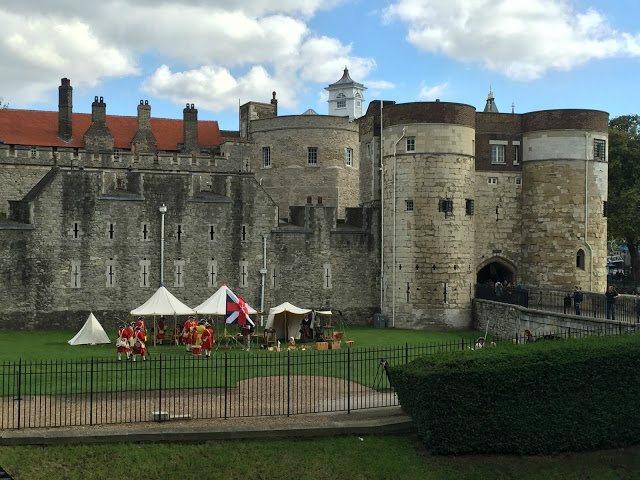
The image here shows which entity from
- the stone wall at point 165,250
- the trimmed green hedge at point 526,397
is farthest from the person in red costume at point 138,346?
the trimmed green hedge at point 526,397

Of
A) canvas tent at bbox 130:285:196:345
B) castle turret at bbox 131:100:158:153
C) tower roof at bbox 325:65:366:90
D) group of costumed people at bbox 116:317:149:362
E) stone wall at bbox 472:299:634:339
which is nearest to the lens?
group of costumed people at bbox 116:317:149:362

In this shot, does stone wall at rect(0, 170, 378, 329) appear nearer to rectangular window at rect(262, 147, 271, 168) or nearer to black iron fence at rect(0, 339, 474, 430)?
black iron fence at rect(0, 339, 474, 430)

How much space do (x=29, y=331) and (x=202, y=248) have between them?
855 cm

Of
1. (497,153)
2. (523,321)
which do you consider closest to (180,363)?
(523,321)

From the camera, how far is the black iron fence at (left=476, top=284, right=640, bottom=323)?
1163 inches

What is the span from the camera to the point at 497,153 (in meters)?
40.8

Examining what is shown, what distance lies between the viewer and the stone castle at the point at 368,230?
116 ft

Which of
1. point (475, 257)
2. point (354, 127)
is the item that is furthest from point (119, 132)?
point (475, 257)

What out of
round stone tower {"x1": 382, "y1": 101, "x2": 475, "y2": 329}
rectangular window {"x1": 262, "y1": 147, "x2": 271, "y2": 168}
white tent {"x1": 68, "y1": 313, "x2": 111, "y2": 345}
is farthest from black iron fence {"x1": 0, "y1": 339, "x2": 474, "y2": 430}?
rectangular window {"x1": 262, "y1": 147, "x2": 271, "y2": 168}

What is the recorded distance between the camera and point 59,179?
35219 mm

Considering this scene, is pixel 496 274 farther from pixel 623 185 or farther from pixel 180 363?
pixel 180 363

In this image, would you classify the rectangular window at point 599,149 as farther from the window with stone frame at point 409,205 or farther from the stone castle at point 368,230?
the window with stone frame at point 409,205

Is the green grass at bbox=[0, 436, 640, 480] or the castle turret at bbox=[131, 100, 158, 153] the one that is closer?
the green grass at bbox=[0, 436, 640, 480]

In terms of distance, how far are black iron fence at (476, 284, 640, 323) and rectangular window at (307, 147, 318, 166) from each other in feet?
57.0
